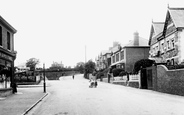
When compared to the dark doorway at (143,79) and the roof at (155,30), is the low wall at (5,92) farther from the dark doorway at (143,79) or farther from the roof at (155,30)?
the roof at (155,30)

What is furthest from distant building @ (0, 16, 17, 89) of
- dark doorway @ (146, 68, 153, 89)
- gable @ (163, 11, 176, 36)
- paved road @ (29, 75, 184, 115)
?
gable @ (163, 11, 176, 36)

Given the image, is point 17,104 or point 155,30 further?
point 155,30

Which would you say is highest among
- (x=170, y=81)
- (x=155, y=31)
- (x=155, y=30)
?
(x=155, y=30)

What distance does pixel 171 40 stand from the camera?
104 ft

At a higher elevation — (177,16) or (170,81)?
(177,16)

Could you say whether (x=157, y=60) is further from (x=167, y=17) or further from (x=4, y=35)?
(x=4, y=35)

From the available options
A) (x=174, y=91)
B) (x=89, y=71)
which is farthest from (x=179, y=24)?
(x=89, y=71)

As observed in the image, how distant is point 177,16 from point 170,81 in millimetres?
13684

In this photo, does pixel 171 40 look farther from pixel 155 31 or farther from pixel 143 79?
pixel 143 79

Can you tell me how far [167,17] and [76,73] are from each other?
75.8m

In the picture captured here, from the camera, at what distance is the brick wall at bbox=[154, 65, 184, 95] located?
18.4 m

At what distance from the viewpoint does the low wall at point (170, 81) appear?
60.4ft

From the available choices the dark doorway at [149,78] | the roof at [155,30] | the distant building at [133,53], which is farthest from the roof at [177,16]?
the distant building at [133,53]

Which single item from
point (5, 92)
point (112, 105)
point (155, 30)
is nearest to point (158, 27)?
point (155, 30)
